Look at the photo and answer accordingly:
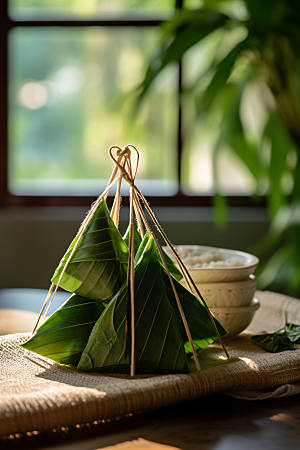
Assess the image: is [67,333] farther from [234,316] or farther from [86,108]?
[86,108]

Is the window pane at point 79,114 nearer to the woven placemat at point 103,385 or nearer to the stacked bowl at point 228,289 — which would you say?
the stacked bowl at point 228,289

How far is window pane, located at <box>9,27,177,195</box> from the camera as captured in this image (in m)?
2.41

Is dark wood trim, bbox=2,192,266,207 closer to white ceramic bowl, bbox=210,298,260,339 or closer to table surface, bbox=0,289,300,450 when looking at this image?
white ceramic bowl, bbox=210,298,260,339

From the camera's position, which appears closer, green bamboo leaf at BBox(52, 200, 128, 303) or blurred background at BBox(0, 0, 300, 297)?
green bamboo leaf at BBox(52, 200, 128, 303)

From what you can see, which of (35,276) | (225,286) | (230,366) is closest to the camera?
(230,366)

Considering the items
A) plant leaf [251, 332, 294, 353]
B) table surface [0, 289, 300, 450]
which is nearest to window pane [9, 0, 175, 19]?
plant leaf [251, 332, 294, 353]

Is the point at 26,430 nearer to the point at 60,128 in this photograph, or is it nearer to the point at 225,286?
the point at 225,286

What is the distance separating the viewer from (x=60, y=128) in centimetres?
250

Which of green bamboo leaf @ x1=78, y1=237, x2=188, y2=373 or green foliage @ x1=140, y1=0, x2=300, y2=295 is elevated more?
green foliage @ x1=140, y1=0, x2=300, y2=295

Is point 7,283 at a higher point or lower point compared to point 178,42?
lower

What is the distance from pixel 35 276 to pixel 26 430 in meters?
1.91

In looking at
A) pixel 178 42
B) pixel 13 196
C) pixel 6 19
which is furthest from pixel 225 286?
pixel 6 19

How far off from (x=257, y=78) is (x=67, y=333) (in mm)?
1473

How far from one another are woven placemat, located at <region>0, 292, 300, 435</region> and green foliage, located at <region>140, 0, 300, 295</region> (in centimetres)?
94
